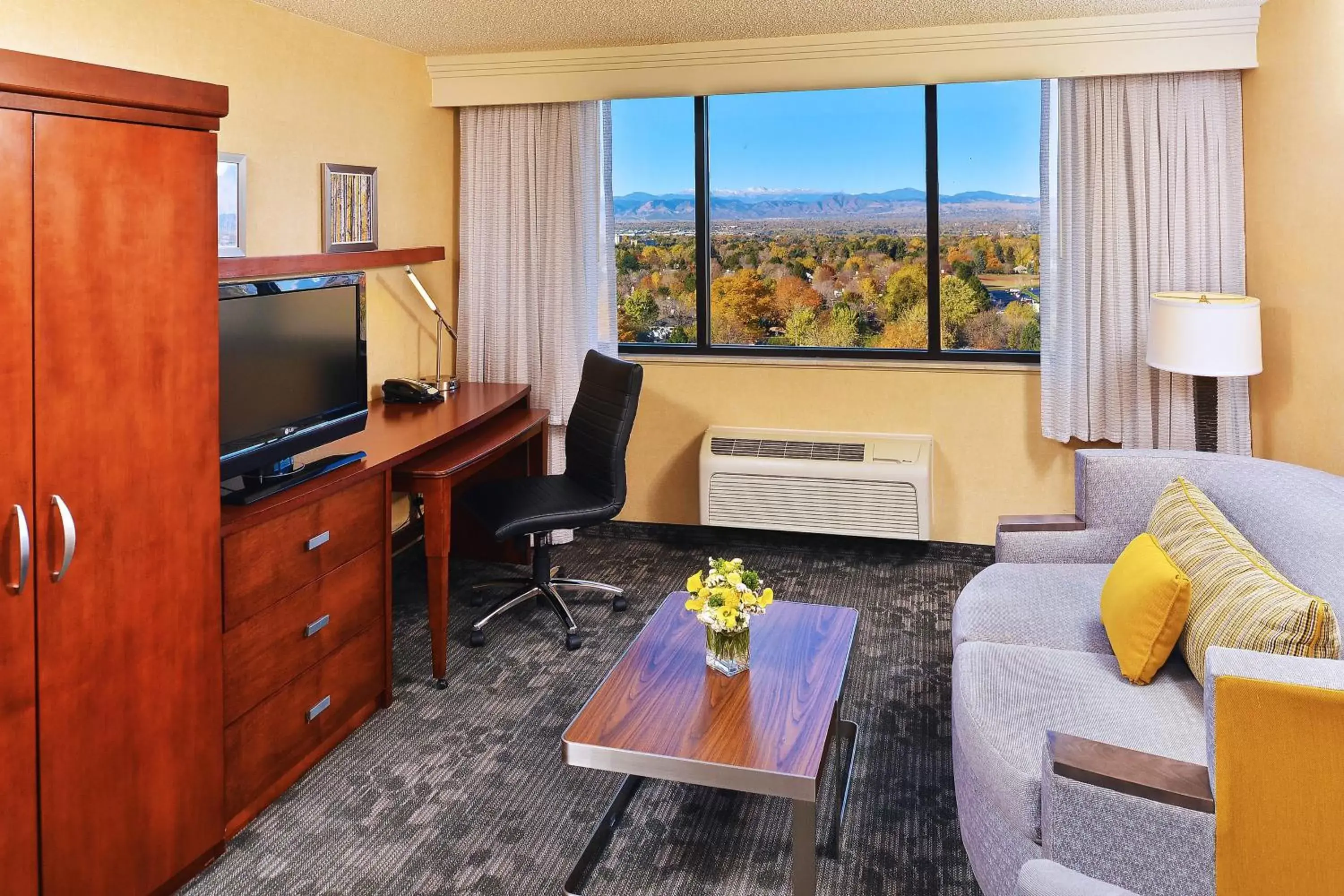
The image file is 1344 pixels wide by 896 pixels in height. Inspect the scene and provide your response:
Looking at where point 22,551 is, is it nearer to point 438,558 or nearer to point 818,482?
point 438,558

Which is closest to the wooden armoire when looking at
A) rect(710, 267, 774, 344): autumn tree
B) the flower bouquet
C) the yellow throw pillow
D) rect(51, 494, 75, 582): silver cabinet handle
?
rect(51, 494, 75, 582): silver cabinet handle

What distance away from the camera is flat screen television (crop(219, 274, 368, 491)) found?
262cm

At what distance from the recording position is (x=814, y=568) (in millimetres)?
4566

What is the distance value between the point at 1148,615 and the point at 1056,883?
99 centimetres

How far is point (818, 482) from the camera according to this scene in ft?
15.0

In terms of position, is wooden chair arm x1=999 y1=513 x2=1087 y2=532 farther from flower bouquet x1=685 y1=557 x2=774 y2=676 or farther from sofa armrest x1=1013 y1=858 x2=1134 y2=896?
sofa armrest x1=1013 y1=858 x2=1134 y2=896

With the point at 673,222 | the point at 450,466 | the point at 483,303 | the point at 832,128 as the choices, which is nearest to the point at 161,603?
the point at 450,466

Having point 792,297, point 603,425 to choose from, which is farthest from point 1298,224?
point 603,425

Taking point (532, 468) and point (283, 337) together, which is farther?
point (532, 468)

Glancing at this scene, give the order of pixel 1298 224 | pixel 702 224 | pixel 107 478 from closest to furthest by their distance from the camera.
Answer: pixel 107 478
pixel 1298 224
pixel 702 224

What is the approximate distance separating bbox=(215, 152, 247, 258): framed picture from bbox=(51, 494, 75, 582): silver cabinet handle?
1.67 m

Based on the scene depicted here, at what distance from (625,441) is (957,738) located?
1802mm

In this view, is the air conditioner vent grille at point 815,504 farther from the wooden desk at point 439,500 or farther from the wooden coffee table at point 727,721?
the wooden coffee table at point 727,721

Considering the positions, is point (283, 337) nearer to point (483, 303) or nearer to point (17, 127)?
point (17, 127)
